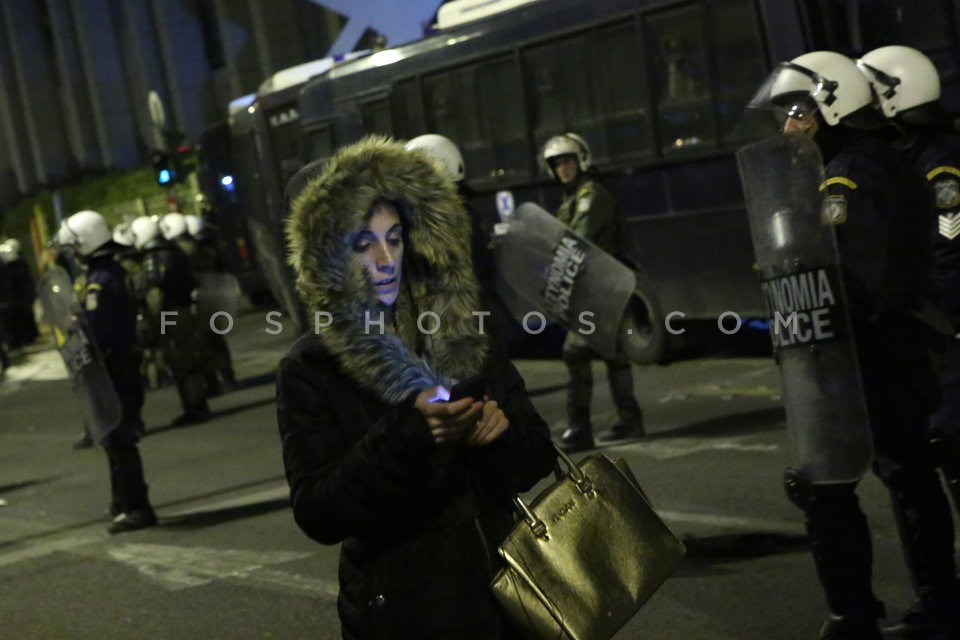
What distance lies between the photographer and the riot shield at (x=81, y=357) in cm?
849

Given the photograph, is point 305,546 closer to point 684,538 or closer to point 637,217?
point 684,538

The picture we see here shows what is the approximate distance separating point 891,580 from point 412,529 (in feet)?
10.5

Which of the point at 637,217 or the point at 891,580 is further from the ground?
the point at 637,217

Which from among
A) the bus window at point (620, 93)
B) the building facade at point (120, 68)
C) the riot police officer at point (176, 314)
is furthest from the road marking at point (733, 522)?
the building facade at point (120, 68)

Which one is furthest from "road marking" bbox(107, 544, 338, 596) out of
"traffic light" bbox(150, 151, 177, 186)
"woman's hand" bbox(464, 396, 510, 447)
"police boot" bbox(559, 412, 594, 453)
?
"traffic light" bbox(150, 151, 177, 186)

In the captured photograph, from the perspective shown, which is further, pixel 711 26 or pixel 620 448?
pixel 711 26

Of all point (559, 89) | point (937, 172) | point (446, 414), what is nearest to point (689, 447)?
point (937, 172)

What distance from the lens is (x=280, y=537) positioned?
7.96 metres

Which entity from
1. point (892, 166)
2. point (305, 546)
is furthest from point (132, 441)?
point (892, 166)

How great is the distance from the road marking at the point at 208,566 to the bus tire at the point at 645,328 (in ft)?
17.0

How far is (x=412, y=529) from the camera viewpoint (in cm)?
298

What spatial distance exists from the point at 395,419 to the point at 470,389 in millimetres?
185

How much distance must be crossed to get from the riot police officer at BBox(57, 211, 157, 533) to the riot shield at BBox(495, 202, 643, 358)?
236 cm

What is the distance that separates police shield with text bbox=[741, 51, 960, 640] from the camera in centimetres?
445
